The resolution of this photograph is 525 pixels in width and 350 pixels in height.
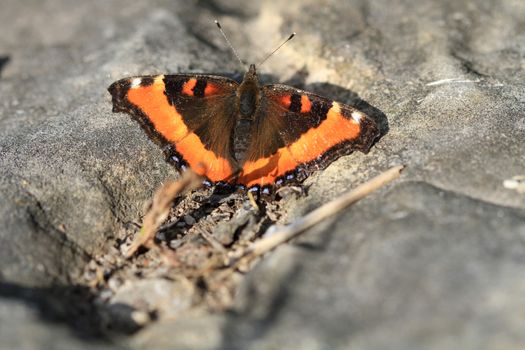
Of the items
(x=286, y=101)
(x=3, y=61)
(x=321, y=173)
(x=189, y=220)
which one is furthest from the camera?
(x=3, y=61)

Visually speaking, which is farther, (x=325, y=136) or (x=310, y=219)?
(x=325, y=136)

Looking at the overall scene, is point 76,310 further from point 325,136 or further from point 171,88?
point 325,136

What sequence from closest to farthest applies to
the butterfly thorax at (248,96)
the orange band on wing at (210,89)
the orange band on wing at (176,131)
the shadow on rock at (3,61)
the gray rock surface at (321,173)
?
the gray rock surface at (321,173)
the orange band on wing at (176,131)
the butterfly thorax at (248,96)
the orange band on wing at (210,89)
the shadow on rock at (3,61)

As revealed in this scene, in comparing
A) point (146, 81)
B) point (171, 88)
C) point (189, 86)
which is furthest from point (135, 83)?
point (189, 86)

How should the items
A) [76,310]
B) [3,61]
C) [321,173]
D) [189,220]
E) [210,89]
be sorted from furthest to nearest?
[3,61] → [210,89] → [321,173] → [189,220] → [76,310]

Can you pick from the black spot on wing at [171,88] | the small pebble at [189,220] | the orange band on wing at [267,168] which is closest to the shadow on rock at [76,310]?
the small pebble at [189,220]

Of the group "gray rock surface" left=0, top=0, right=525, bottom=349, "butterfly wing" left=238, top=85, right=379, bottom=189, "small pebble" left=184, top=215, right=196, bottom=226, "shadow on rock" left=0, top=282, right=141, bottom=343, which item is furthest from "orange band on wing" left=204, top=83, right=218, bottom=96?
"shadow on rock" left=0, top=282, right=141, bottom=343

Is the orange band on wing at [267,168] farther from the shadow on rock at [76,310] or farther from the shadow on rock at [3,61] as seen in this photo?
the shadow on rock at [3,61]

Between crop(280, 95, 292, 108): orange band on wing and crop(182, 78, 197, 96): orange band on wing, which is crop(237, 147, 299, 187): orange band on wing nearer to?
crop(280, 95, 292, 108): orange band on wing
